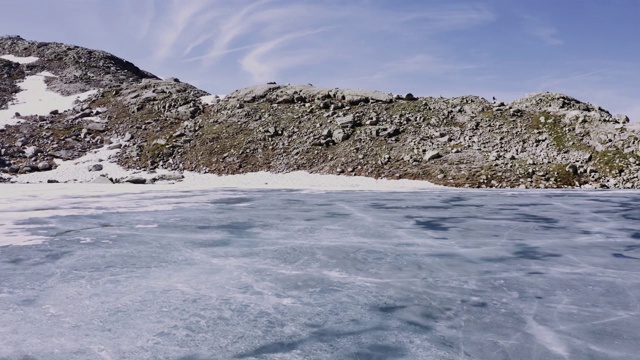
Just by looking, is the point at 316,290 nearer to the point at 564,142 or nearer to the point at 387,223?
the point at 387,223

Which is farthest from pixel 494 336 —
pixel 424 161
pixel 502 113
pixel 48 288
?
pixel 502 113

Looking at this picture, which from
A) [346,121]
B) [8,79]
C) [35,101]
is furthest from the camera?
[8,79]

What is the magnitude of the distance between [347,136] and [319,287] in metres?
27.0

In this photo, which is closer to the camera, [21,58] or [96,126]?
[96,126]

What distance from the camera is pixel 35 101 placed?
49.8 m

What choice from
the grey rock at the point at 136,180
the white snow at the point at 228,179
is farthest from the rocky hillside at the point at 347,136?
the grey rock at the point at 136,180

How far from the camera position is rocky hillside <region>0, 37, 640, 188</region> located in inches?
1033

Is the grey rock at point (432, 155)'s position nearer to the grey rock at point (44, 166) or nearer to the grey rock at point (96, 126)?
the grey rock at point (44, 166)

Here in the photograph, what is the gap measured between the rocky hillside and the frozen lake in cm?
1362

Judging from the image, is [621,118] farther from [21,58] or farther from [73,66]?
[21,58]

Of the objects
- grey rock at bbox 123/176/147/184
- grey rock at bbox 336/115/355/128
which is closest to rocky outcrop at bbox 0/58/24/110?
grey rock at bbox 123/176/147/184

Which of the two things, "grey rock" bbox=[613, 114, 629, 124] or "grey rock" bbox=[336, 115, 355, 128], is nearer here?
"grey rock" bbox=[613, 114, 629, 124]

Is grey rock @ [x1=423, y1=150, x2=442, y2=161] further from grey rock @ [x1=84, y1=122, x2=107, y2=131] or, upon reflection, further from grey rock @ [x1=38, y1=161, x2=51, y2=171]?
grey rock @ [x1=84, y1=122, x2=107, y2=131]

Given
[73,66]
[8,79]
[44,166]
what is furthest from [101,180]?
[73,66]
